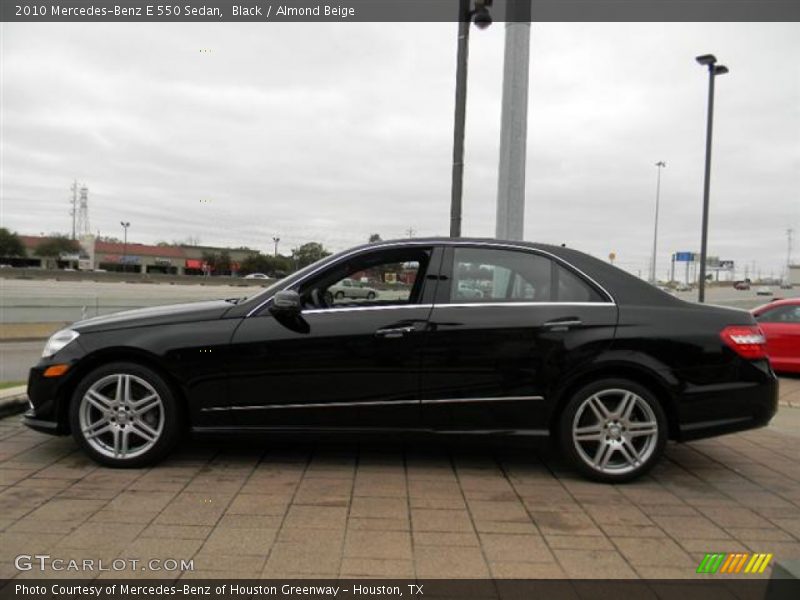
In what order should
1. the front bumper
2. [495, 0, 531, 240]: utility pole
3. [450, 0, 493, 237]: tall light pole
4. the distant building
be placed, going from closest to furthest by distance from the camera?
the front bumper
[495, 0, 531, 240]: utility pole
[450, 0, 493, 237]: tall light pole
the distant building

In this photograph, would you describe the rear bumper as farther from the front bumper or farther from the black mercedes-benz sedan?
the front bumper

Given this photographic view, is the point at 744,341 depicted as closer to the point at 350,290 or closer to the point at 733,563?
the point at 733,563

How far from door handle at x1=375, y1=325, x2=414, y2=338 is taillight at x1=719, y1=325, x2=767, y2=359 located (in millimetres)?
2089

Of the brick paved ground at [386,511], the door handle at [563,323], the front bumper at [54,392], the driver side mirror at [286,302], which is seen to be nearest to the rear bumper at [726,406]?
the brick paved ground at [386,511]

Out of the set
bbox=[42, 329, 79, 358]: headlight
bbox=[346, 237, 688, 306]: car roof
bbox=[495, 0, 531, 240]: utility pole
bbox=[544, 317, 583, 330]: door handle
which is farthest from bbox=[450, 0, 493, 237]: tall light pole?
bbox=[42, 329, 79, 358]: headlight

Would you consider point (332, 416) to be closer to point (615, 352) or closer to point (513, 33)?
point (615, 352)

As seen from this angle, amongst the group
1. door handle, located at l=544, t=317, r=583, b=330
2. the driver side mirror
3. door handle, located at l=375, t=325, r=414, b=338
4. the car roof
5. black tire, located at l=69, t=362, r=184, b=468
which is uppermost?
the car roof

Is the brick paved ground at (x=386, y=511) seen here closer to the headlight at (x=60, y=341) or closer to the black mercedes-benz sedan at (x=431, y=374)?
the black mercedes-benz sedan at (x=431, y=374)

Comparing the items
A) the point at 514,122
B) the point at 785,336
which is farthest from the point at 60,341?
the point at 785,336

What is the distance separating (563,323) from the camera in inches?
166

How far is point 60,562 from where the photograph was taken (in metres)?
2.96

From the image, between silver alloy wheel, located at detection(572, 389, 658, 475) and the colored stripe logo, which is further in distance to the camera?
silver alloy wheel, located at detection(572, 389, 658, 475)

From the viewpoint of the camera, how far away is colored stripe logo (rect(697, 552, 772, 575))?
3.07m

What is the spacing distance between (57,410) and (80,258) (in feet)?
280
